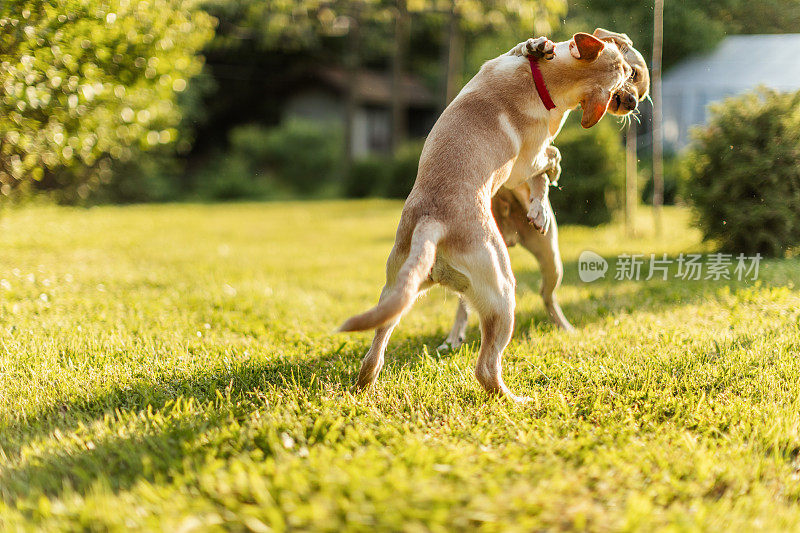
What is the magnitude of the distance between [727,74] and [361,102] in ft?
76.9

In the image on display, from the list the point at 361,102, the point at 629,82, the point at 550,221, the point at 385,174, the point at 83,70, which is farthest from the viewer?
the point at 361,102

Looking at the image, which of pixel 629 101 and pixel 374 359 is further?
pixel 629 101

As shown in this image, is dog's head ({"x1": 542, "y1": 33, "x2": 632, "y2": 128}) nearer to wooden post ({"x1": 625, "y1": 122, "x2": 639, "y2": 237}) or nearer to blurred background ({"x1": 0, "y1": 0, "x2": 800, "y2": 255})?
blurred background ({"x1": 0, "y1": 0, "x2": 800, "y2": 255})

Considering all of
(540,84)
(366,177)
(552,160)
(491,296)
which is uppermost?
(540,84)

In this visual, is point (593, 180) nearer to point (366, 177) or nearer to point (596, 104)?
point (596, 104)

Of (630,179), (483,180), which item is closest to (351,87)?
(630,179)

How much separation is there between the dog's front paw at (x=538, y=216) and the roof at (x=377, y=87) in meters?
23.1

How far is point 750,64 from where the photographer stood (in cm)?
598

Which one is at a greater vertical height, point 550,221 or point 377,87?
point 377,87

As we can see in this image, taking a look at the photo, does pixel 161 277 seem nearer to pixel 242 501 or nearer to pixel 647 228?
pixel 242 501

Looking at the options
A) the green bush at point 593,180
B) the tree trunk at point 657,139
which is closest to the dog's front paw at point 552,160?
the tree trunk at point 657,139

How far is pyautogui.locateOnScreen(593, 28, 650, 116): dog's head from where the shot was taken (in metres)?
3.45

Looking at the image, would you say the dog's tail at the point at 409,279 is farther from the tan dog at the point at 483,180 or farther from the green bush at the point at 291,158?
the green bush at the point at 291,158

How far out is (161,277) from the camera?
6262 mm
